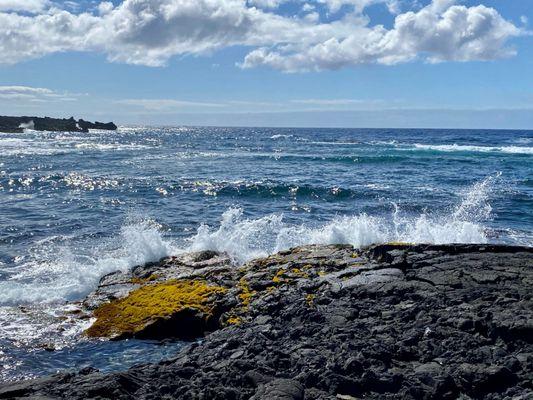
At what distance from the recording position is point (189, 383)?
5988 mm

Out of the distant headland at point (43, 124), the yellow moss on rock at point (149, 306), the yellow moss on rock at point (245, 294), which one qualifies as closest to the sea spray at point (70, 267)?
the yellow moss on rock at point (149, 306)

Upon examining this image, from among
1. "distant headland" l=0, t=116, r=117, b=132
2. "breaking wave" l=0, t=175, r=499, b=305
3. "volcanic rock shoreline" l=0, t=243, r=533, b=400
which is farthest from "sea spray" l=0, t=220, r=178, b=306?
"distant headland" l=0, t=116, r=117, b=132

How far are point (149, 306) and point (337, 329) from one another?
13.1 ft

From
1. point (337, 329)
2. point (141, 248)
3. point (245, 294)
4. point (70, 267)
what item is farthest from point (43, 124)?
point (337, 329)

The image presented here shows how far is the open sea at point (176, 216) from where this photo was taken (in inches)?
366

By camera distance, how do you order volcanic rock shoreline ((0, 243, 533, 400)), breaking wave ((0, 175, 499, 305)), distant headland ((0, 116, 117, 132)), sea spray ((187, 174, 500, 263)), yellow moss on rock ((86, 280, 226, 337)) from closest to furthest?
volcanic rock shoreline ((0, 243, 533, 400))
yellow moss on rock ((86, 280, 226, 337))
breaking wave ((0, 175, 499, 305))
sea spray ((187, 174, 500, 263))
distant headland ((0, 116, 117, 132))

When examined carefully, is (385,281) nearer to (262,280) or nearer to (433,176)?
(262,280)

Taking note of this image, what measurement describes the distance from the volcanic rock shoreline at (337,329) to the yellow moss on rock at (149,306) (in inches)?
1.1

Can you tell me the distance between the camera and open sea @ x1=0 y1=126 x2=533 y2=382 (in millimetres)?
9305

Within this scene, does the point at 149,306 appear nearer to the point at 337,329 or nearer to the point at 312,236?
the point at 337,329

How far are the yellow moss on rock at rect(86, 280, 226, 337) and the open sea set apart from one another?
1.29 feet

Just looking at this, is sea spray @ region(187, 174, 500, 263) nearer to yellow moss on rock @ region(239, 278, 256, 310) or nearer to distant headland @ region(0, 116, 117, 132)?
yellow moss on rock @ region(239, 278, 256, 310)

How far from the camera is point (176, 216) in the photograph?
69.1ft

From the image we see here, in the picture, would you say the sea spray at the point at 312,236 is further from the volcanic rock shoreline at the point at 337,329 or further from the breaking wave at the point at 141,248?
the volcanic rock shoreline at the point at 337,329
